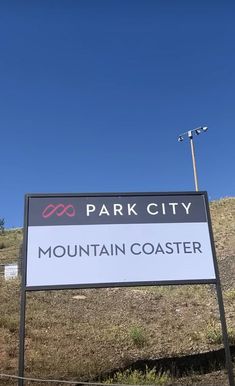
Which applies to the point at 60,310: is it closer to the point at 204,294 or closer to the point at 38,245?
the point at 204,294

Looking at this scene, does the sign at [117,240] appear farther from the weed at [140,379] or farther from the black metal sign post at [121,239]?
the weed at [140,379]

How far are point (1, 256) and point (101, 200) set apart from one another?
92.3 ft

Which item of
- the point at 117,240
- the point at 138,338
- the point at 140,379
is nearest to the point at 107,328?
the point at 138,338

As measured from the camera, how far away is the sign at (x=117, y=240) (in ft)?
23.5

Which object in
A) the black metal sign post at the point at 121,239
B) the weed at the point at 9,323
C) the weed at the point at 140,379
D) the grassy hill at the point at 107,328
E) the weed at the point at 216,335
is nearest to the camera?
the weed at the point at 140,379

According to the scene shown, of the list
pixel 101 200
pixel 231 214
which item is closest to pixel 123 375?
pixel 101 200

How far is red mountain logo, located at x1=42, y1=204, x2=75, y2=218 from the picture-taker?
24.2 feet

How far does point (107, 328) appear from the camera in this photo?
11531mm

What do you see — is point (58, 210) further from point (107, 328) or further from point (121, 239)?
point (107, 328)

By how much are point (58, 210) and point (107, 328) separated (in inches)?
198

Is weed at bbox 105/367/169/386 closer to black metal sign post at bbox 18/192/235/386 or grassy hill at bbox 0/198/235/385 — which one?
grassy hill at bbox 0/198/235/385

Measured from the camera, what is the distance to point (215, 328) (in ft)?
36.0

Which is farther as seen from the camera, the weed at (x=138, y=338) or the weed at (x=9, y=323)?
the weed at (x=9, y=323)

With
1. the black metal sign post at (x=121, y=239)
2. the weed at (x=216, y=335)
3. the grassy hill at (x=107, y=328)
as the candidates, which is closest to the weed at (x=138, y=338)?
the grassy hill at (x=107, y=328)
